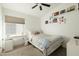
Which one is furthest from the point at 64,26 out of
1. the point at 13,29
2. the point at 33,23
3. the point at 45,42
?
the point at 13,29

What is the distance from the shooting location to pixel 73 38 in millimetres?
1413

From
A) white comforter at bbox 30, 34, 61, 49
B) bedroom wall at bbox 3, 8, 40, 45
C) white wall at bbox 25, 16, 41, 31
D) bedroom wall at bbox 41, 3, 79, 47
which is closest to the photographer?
bedroom wall at bbox 3, 8, 40, 45

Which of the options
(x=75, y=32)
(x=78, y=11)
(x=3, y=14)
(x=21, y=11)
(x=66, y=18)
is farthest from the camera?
(x=66, y=18)

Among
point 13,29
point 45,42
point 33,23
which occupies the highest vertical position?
point 33,23

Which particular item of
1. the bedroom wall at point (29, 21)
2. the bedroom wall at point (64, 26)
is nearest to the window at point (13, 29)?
the bedroom wall at point (29, 21)

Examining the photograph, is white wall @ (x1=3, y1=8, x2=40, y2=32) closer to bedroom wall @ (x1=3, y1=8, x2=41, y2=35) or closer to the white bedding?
bedroom wall @ (x1=3, y1=8, x2=41, y2=35)

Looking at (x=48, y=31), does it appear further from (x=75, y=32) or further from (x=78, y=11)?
(x=78, y=11)

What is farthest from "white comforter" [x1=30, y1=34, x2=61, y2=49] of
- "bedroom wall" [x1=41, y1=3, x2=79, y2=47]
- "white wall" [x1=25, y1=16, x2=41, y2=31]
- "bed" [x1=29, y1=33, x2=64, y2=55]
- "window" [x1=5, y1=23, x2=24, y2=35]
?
"window" [x1=5, y1=23, x2=24, y2=35]

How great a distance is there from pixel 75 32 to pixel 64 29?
250 mm

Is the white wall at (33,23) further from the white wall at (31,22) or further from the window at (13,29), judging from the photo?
the window at (13,29)

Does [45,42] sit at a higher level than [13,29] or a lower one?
lower

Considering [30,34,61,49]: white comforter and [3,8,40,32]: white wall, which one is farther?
[30,34,61,49]: white comforter

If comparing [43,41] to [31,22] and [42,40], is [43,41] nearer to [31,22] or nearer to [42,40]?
[42,40]

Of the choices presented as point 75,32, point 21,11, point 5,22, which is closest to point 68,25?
point 75,32
